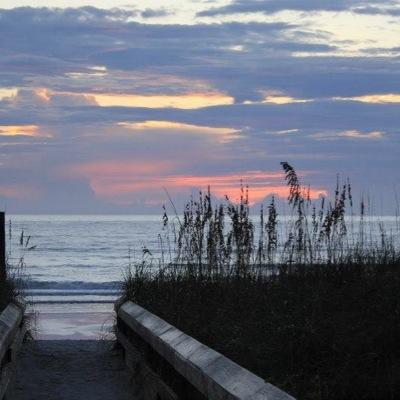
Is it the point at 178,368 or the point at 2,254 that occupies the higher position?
the point at 178,368

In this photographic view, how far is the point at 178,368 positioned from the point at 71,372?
3.50 m

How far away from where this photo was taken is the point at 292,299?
820cm

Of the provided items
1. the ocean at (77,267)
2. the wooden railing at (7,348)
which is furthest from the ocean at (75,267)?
the wooden railing at (7,348)

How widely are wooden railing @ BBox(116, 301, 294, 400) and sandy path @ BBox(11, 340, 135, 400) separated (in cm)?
27

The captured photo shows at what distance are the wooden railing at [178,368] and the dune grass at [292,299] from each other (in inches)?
14.0

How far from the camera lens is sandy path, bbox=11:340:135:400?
7.70 metres

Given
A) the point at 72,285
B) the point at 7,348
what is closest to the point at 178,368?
the point at 7,348

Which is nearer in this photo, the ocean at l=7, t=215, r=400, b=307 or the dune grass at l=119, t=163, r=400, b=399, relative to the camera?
the dune grass at l=119, t=163, r=400, b=399

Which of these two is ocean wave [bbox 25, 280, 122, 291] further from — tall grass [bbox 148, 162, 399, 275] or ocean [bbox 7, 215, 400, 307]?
Result: tall grass [bbox 148, 162, 399, 275]

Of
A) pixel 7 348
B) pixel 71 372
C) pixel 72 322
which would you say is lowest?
pixel 72 322

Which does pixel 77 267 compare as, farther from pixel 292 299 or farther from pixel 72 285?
pixel 292 299

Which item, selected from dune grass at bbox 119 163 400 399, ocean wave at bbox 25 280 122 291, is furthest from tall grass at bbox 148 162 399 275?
ocean wave at bbox 25 280 122 291

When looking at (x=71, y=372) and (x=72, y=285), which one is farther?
(x=72, y=285)

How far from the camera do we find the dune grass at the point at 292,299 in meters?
5.41
